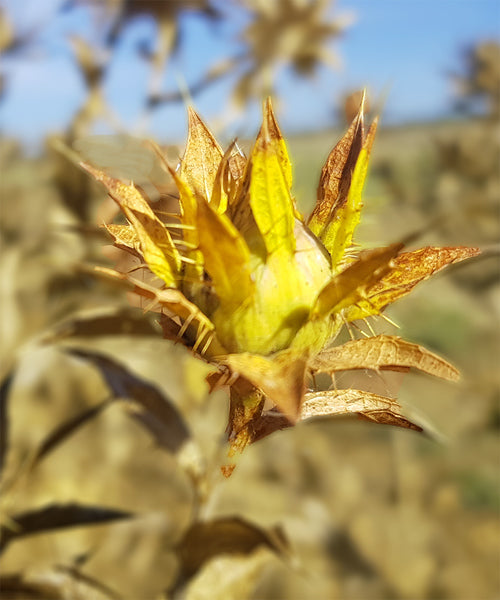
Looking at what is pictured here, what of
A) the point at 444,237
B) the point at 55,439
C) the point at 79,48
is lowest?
the point at 444,237

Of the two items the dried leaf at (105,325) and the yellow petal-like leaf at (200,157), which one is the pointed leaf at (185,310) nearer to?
the yellow petal-like leaf at (200,157)

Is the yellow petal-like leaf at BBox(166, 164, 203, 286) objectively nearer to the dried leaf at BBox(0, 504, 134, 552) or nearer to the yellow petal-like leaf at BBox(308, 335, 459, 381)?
the yellow petal-like leaf at BBox(308, 335, 459, 381)

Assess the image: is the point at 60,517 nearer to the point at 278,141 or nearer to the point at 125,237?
the point at 125,237

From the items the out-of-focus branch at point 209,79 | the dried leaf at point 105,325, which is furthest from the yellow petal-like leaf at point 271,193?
the out-of-focus branch at point 209,79

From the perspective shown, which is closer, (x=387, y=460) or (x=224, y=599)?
(x=224, y=599)

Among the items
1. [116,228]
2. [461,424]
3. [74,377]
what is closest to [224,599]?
[116,228]

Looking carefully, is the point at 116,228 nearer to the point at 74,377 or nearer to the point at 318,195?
the point at 318,195

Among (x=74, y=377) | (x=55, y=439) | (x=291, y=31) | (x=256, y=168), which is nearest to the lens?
(x=256, y=168)

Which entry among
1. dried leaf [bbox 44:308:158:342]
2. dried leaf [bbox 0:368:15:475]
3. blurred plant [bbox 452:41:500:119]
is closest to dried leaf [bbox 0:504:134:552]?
dried leaf [bbox 0:368:15:475]
